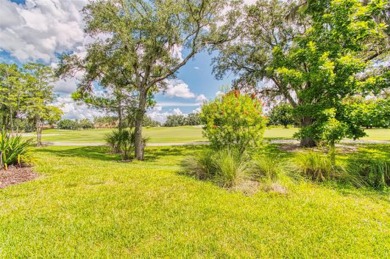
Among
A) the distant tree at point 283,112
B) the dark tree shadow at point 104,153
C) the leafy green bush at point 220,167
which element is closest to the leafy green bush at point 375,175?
the distant tree at point 283,112

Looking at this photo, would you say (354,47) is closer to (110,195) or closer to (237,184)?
(237,184)

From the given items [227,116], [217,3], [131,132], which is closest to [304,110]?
[227,116]

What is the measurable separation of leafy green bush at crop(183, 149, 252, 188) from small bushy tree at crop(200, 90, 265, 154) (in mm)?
652

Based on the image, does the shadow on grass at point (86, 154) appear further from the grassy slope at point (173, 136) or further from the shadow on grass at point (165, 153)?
the grassy slope at point (173, 136)

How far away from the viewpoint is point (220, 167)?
6.04 meters

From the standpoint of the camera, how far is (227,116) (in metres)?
7.55

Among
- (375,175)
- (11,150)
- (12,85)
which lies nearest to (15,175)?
(11,150)

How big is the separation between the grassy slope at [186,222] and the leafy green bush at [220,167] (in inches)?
24.0

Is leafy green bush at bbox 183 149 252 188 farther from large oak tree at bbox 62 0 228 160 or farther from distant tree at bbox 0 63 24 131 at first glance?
distant tree at bbox 0 63 24 131

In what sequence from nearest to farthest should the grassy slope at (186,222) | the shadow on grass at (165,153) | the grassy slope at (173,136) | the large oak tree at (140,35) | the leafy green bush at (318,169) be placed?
the grassy slope at (186,222) < the leafy green bush at (318,169) < the large oak tree at (140,35) < the shadow on grass at (165,153) < the grassy slope at (173,136)

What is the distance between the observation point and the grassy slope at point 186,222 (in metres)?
2.96

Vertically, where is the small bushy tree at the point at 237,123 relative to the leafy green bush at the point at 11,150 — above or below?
above

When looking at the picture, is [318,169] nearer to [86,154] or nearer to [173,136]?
[86,154]

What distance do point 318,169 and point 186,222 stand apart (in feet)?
16.6
